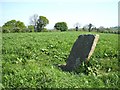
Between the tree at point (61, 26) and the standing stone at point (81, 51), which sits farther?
the tree at point (61, 26)

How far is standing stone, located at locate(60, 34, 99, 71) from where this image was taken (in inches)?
382

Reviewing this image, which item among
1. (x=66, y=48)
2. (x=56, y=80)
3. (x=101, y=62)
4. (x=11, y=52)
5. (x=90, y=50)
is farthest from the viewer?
(x=66, y=48)

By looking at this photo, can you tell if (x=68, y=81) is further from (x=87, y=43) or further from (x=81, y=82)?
(x=87, y=43)

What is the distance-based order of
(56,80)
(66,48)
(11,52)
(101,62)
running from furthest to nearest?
(66,48)
(11,52)
(101,62)
(56,80)

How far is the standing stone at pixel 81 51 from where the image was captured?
31.8 feet

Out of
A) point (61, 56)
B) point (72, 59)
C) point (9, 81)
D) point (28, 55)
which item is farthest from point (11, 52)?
point (9, 81)

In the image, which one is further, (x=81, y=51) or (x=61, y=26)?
(x=61, y=26)

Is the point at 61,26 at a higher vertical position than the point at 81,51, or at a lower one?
higher

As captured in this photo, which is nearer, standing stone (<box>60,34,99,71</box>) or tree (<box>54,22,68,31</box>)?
standing stone (<box>60,34,99,71</box>)

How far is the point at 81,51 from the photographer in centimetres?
1006

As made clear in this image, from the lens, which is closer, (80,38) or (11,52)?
(80,38)

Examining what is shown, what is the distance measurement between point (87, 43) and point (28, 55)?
3.38m

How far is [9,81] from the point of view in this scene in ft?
24.7

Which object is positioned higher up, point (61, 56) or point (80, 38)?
point (80, 38)
